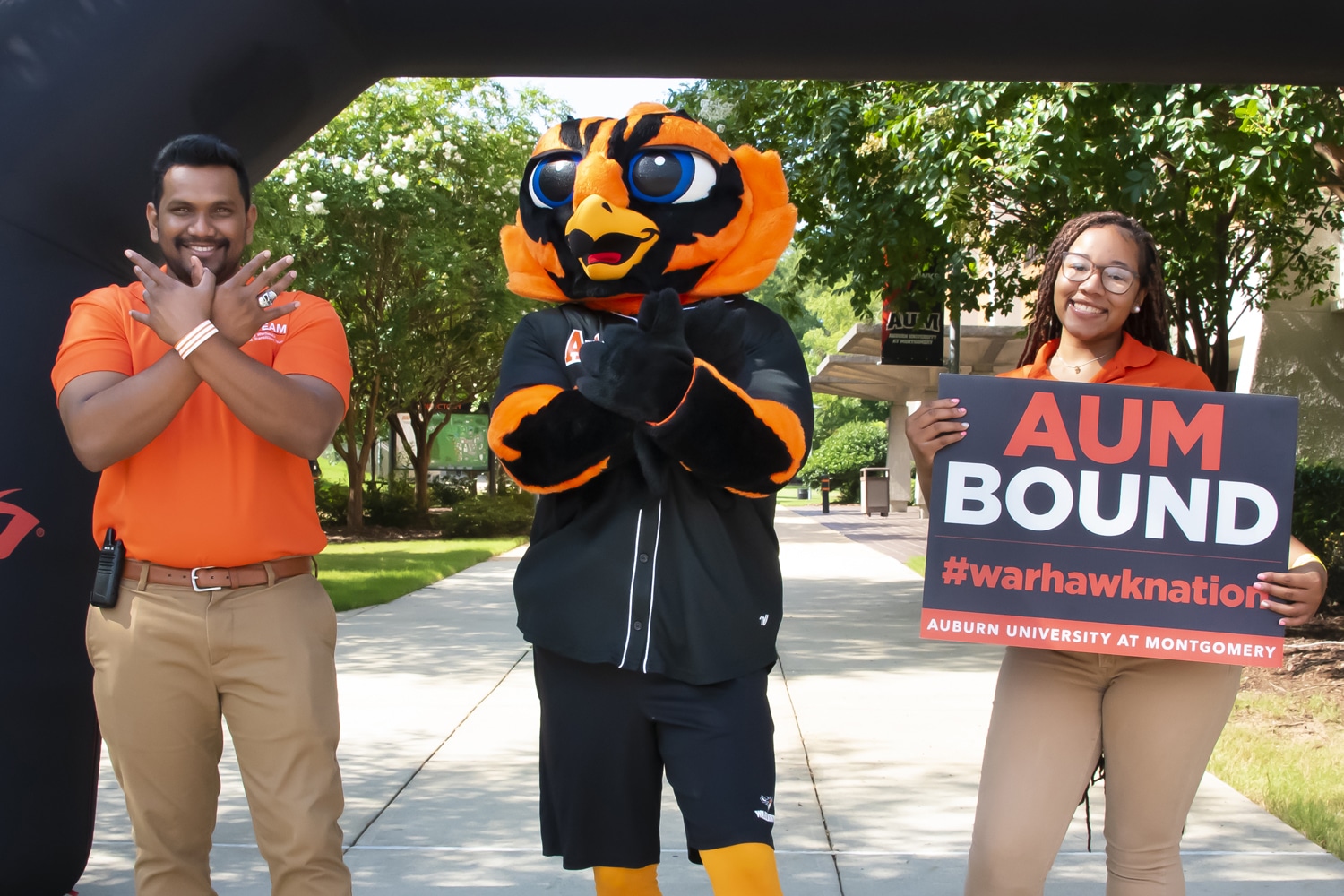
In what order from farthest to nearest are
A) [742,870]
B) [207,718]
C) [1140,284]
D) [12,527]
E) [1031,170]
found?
[1031,170], [12,527], [1140,284], [207,718], [742,870]

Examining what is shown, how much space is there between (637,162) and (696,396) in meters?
0.69

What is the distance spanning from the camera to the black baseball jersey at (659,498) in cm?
267

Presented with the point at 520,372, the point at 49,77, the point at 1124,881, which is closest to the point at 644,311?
the point at 520,372

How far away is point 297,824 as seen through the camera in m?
2.68

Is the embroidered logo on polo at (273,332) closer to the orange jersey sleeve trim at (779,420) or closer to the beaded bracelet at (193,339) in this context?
the beaded bracelet at (193,339)

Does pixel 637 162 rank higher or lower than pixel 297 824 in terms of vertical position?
higher

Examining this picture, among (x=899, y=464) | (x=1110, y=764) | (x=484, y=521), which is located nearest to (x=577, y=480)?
(x=1110, y=764)

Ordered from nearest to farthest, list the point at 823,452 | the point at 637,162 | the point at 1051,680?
the point at 1051,680 < the point at 637,162 < the point at 823,452

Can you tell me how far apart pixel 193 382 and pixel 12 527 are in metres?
1.06

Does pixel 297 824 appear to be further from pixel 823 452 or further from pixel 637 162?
pixel 823 452

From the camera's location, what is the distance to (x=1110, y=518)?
A: 9.14 ft

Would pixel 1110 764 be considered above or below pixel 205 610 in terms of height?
below

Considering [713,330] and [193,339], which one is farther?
[713,330]

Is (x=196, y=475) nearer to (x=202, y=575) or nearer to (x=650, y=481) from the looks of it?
(x=202, y=575)
